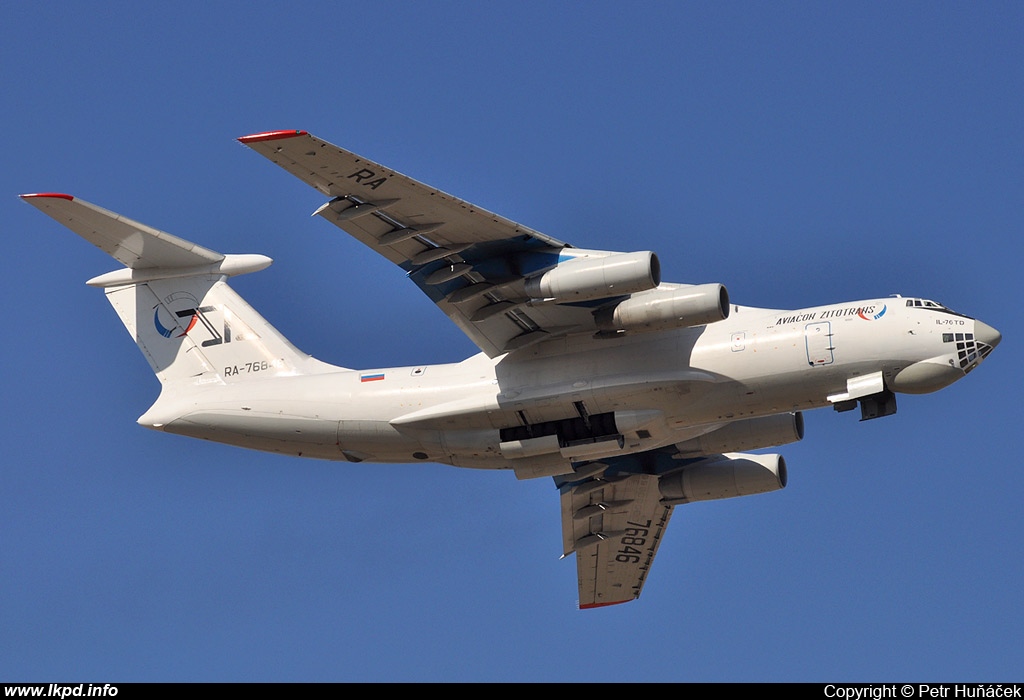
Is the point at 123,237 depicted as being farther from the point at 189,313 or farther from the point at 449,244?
the point at 449,244

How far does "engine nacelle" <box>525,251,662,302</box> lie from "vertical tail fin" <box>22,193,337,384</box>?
3369 millimetres

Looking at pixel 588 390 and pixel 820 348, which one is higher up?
pixel 820 348

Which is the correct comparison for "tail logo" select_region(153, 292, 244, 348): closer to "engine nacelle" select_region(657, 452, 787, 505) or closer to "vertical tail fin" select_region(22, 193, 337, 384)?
"vertical tail fin" select_region(22, 193, 337, 384)

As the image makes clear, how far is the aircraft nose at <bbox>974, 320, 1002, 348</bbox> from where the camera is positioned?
1456cm

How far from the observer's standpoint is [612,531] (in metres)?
18.5

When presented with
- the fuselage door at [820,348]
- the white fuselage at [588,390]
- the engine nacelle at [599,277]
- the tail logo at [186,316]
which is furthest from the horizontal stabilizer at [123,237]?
the fuselage door at [820,348]

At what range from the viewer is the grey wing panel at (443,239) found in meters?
13.6

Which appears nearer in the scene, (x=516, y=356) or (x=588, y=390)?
(x=588, y=390)

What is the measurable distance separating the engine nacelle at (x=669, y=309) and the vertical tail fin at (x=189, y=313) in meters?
3.61

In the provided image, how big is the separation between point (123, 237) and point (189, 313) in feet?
4.07

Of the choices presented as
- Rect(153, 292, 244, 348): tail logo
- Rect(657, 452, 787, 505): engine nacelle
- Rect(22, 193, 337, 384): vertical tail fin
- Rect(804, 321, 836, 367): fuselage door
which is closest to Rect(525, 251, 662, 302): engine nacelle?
Rect(804, 321, 836, 367): fuselage door

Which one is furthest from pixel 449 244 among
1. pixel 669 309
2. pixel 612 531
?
pixel 612 531

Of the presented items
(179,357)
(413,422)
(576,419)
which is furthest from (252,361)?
(576,419)

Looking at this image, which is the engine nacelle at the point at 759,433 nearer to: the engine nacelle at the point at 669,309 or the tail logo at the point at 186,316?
the engine nacelle at the point at 669,309
